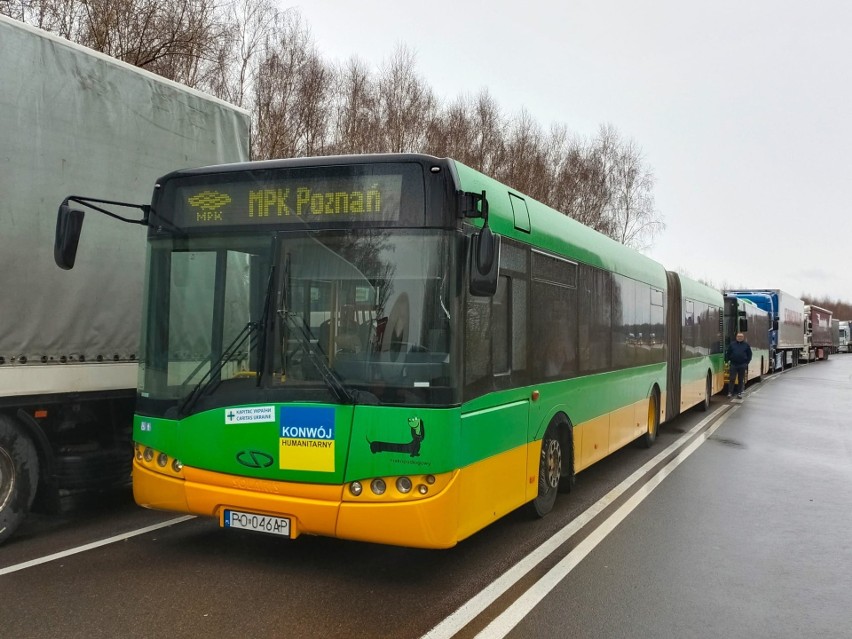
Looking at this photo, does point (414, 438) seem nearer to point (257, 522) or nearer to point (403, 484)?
point (403, 484)

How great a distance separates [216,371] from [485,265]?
6.56ft

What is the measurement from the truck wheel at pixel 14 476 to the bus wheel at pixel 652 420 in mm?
8571

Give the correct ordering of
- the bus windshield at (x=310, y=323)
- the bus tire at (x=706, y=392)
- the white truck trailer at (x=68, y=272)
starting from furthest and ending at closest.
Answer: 1. the bus tire at (x=706, y=392)
2. the white truck trailer at (x=68, y=272)
3. the bus windshield at (x=310, y=323)

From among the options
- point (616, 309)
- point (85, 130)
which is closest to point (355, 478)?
point (85, 130)

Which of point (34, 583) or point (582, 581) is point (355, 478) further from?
point (34, 583)

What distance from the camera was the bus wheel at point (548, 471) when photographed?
6.81 m

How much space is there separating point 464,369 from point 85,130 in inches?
151

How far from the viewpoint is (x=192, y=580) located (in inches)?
204

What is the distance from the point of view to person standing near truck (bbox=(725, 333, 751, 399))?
71.4ft

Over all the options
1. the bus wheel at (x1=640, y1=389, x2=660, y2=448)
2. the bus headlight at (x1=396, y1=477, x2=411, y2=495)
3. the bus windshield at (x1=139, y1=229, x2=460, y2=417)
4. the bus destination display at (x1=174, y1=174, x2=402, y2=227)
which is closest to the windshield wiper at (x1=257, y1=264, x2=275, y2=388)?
the bus windshield at (x1=139, y1=229, x2=460, y2=417)

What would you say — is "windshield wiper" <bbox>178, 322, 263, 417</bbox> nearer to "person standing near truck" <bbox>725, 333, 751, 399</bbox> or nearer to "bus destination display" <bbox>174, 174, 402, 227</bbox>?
"bus destination display" <bbox>174, 174, 402, 227</bbox>

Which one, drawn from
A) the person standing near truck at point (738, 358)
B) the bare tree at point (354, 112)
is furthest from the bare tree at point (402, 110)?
the person standing near truck at point (738, 358)

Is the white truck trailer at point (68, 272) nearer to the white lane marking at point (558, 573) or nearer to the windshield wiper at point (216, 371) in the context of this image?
the windshield wiper at point (216, 371)

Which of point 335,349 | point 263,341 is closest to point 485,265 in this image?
point 335,349
